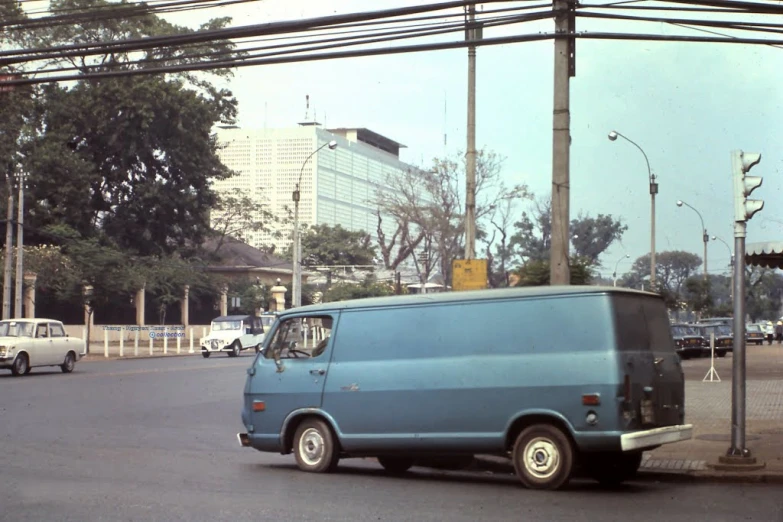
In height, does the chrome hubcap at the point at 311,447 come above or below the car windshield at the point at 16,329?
below

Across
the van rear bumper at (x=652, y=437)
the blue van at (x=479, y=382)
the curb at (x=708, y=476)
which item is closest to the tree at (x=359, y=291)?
the blue van at (x=479, y=382)

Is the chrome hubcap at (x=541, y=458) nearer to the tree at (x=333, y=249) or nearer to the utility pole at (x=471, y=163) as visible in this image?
the utility pole at (x=471, y=163)

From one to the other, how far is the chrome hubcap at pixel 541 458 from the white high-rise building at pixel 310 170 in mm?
121592

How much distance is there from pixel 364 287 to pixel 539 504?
208 ft

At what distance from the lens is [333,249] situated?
338 ft

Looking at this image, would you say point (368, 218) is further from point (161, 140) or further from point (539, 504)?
point (539, 504)

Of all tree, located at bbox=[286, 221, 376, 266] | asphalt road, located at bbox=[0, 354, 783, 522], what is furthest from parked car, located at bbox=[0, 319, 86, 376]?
tree, located at bbox=[286, 221, 376, 266]

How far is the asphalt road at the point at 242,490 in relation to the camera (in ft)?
33.1

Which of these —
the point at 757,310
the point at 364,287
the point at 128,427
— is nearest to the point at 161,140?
the point at 364,287

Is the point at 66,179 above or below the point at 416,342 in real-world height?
above

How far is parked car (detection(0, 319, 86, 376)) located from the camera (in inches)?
1298

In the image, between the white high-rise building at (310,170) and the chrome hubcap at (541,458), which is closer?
the chrome hubcap at (541,458)

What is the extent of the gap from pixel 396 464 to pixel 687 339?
36.2 metres

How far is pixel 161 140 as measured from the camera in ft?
223
